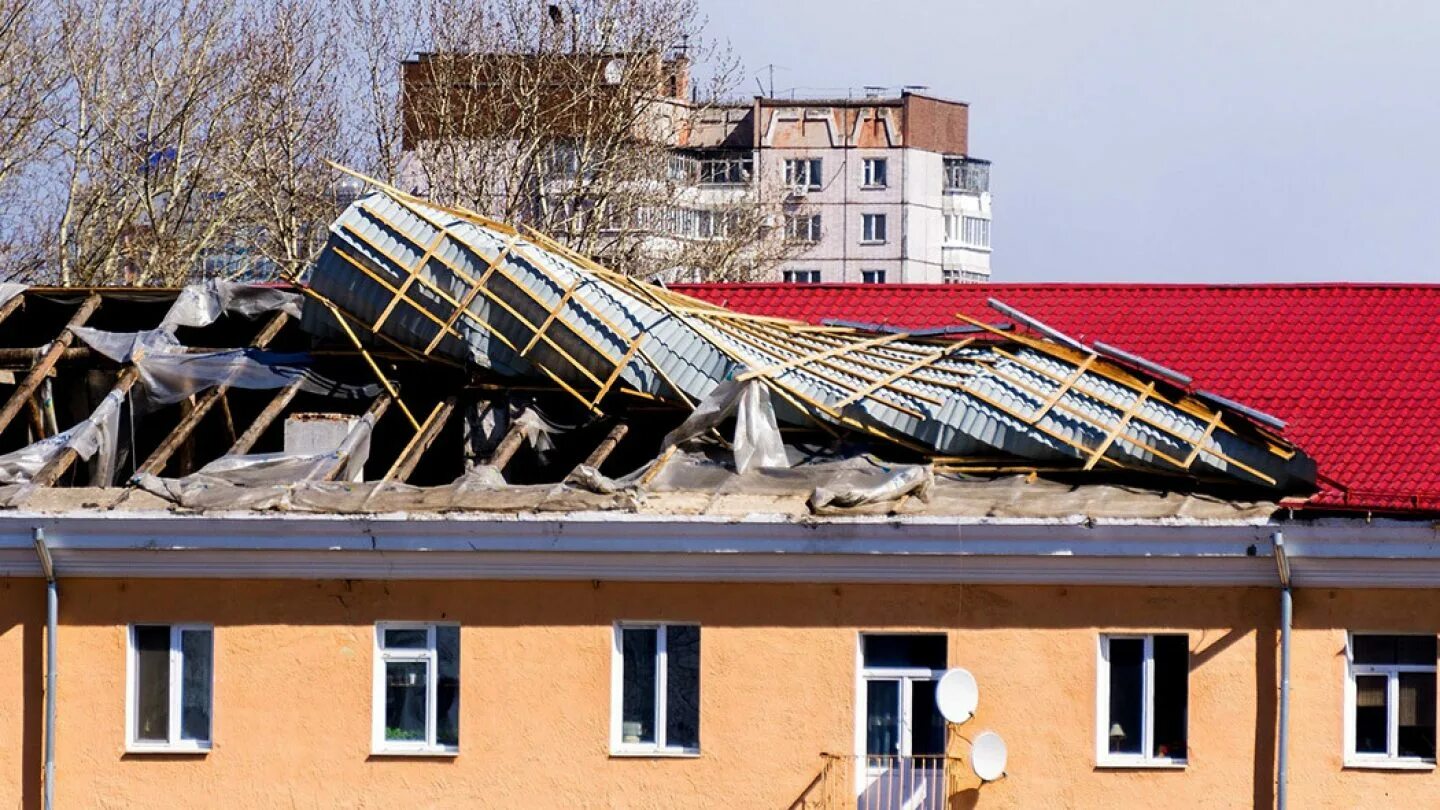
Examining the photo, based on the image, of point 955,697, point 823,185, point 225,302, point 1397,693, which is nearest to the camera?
point 955,697

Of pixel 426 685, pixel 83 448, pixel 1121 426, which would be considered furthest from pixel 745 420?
pixel 83 448

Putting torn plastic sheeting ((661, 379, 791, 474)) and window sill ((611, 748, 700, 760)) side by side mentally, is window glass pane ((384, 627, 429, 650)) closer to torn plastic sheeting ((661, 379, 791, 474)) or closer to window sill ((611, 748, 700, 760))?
window sill ((611, 748, 700, 760))

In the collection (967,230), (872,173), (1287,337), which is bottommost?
(1287,337)

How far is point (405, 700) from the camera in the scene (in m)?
17.4

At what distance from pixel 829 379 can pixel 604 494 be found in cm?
264

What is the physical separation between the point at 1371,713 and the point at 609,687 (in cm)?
571

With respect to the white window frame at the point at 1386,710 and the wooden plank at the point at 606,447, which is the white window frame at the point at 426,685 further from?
the white window frame at the point at 1386,710

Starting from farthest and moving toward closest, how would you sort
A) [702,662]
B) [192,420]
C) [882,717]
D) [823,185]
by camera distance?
[823,185], [192,420], [882,717], [702,662]

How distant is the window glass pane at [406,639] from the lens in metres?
17.3

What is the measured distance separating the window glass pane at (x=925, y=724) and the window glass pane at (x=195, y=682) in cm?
551

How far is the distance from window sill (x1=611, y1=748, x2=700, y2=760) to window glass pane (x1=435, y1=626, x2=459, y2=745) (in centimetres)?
130

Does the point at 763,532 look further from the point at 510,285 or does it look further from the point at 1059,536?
the point at 510,285

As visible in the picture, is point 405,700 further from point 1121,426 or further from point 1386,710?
point 1386,710

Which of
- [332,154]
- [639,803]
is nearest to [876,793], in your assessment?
[639,803]
